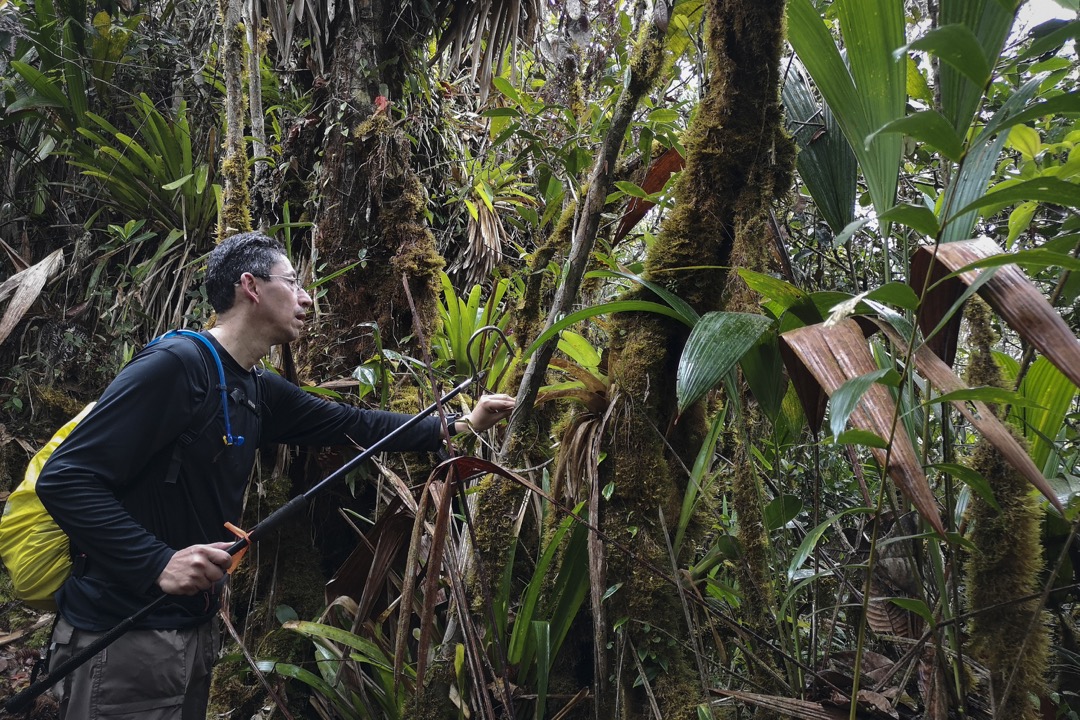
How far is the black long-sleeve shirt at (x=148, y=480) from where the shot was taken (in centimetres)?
A: 186

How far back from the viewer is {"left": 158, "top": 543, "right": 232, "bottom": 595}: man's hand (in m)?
1.87

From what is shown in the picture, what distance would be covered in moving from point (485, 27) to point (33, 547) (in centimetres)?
343

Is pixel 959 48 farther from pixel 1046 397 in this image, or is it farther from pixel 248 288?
pixel 248 288

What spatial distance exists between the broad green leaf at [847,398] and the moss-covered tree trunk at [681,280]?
33.6 inches

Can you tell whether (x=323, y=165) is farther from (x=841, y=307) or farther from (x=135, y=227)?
(x=841, y=307)

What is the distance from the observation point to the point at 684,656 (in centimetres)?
194

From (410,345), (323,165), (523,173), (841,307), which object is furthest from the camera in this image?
(523,173)

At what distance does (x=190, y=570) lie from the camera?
188 cm

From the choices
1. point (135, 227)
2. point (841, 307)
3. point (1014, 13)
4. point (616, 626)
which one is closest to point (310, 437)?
point (616, 626)

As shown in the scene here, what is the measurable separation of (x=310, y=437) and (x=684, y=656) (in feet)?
5.01

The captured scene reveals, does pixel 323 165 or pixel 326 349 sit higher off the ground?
pixel 323 165

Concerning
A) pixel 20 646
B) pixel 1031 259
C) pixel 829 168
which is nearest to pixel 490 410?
pixel 829 168

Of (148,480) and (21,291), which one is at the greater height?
(21,291)

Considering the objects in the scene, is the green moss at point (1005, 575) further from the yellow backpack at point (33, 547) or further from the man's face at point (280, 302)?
the yellow backpack at point (33, 547)
